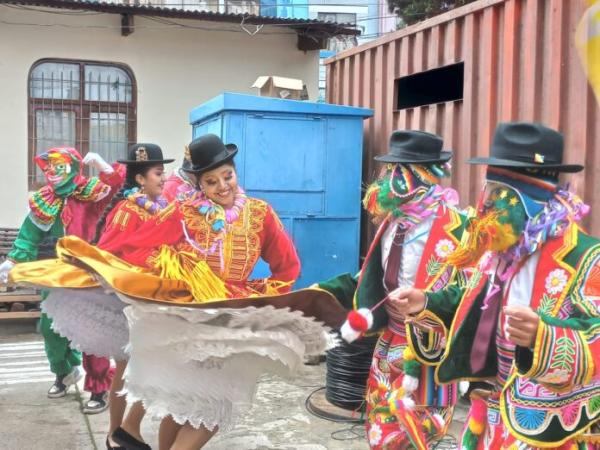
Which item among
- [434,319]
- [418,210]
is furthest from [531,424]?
[418,210]

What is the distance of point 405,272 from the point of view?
3.50 metres

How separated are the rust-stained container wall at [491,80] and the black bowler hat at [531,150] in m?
2.21

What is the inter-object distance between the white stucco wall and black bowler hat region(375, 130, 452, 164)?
27.4 feet

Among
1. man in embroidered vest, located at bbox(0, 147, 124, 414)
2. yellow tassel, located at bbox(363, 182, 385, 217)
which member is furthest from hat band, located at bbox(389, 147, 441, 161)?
man in embroidered vest, located at bbox(0, 147, 124, 414)

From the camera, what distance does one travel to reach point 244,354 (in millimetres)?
3371

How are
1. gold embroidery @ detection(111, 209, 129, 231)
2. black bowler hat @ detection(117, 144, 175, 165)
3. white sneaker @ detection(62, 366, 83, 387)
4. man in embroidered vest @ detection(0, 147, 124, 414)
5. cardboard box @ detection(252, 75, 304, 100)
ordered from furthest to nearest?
cardboard box @ detection(252, 75, 304, 100) < white sneaker @ detection(62, 366, 83, 387) < man in embroidered vest @ detection(0, 147, 124, 414) < black bowler hat @ detection(117, 144, 175, 165) < gold embroidery @ detection(111, 209, 129, 231)

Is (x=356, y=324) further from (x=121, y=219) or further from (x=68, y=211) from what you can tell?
(x=68, y=211)

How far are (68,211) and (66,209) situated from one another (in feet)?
0.07

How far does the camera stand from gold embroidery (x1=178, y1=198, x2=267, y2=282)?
367 centimetres

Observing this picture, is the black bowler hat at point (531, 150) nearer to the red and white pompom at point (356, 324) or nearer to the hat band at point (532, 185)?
the hat band at point (532, 185)

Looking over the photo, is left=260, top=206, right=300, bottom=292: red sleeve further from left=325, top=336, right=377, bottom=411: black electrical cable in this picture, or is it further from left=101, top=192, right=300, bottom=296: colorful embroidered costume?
Result: left=325, top=336, right=377, bottom=411: black electrical cable

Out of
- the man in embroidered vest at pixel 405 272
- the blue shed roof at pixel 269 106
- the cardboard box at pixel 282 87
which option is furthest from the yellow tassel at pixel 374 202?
the cardboard box at pixel 282 87

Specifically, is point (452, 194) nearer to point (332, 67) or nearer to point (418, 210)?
point (418, 210)

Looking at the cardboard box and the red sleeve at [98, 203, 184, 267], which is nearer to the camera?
the red sleeve at [98, 203, 184, 267]
